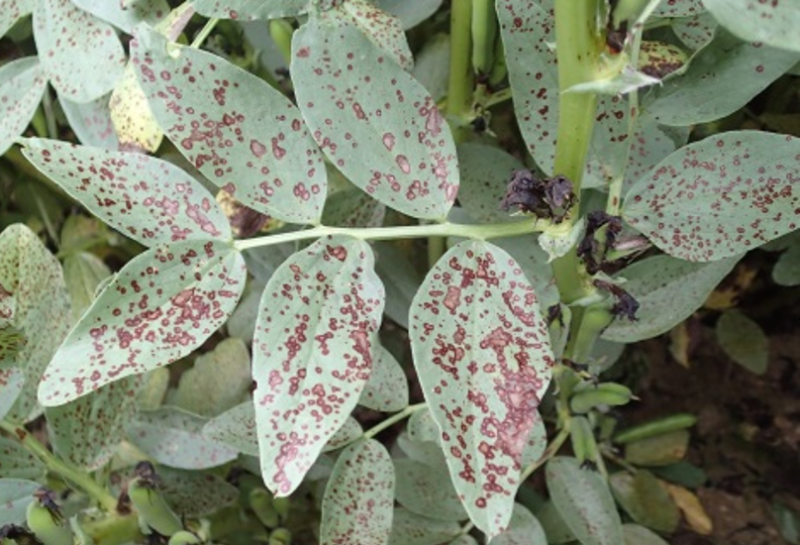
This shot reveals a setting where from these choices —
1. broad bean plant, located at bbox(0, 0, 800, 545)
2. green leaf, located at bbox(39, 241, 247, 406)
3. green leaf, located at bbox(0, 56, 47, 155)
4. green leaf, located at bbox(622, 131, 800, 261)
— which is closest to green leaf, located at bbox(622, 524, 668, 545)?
broad bean plant, located at bbox(0, 0, 800, 545)

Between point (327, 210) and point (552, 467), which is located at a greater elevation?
point (327, 210)

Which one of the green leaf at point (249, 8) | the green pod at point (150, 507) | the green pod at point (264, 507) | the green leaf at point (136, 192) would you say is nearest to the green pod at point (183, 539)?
the green pod at point (150, 507)

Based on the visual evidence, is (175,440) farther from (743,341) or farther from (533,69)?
(743,341)

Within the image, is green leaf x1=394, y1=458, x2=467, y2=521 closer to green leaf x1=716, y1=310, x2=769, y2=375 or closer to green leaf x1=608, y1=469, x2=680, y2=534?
green leaf x1=608, y1=469, x2=680, y2=534

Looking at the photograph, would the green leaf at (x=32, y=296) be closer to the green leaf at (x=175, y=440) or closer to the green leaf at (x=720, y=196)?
the green leaf at (x=175, y=440)

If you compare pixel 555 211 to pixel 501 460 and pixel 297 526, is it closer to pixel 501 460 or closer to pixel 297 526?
→ pixel 501 460

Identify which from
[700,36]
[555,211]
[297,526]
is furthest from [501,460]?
[297,526]
